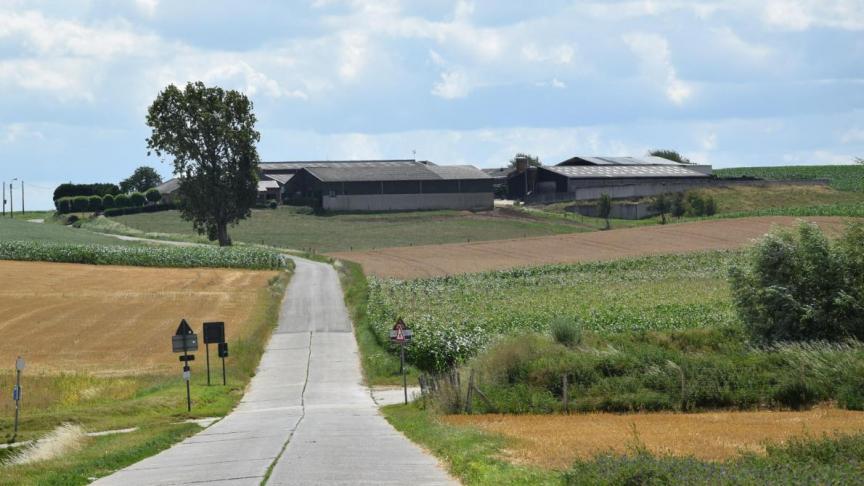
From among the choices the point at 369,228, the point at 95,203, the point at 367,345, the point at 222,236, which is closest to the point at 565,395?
the point at 367,345

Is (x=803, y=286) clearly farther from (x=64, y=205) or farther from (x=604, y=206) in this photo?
(x=64, y=205)

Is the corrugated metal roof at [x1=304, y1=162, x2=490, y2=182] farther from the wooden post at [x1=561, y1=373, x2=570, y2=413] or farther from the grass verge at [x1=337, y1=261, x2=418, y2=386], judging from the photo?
the wooden post at [x1=561, y1=373, x2=570, y2=413]

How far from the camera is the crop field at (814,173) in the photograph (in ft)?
470

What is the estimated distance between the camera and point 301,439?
2512cm

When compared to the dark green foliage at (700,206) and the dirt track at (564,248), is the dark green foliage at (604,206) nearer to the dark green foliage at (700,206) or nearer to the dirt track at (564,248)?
the dark green foliage at (700,206)

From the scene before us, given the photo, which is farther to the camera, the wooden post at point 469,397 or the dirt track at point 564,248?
the dirt track at point 564,248

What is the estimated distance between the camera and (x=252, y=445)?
80.2 ft

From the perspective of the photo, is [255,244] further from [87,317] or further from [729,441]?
[729,441]

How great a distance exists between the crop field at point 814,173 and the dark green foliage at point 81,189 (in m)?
98.3

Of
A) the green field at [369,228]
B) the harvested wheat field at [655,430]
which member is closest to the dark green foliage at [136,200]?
the green field at [369,228]

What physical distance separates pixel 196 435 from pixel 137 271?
59.7 metres

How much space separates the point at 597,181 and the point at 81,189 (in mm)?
83260

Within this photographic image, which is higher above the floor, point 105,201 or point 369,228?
point 105,201

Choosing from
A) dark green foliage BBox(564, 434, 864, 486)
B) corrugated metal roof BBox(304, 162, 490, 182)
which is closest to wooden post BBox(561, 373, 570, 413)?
dark green foliage BBox(564, 434, 864, 486)
